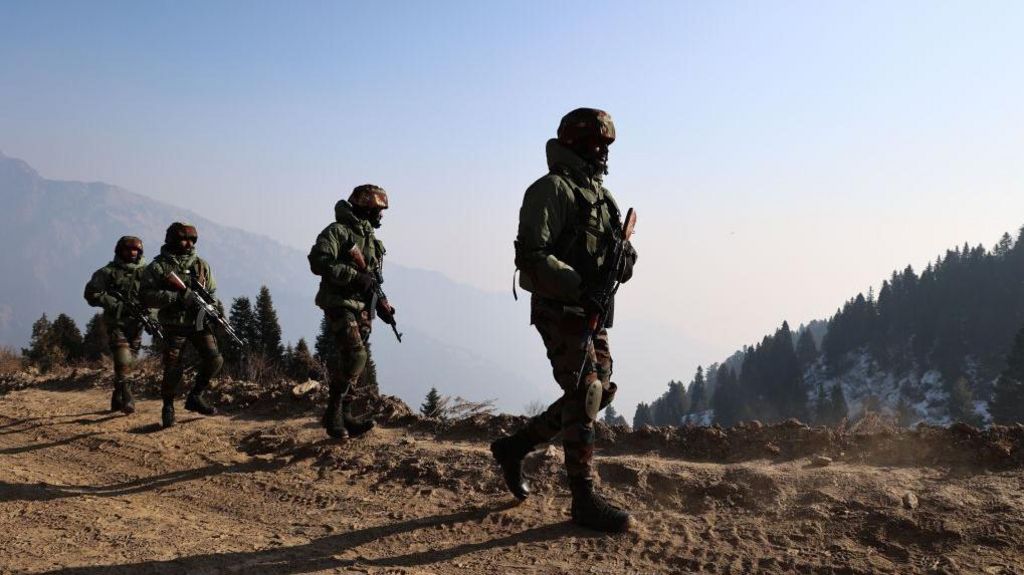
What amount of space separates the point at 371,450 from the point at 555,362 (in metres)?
2.70

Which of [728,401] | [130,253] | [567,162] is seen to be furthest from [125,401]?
[728,401]

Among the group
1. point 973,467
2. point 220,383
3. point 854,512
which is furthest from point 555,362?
point 220,383

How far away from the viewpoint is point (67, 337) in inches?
1540

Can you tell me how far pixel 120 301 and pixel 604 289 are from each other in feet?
24.4

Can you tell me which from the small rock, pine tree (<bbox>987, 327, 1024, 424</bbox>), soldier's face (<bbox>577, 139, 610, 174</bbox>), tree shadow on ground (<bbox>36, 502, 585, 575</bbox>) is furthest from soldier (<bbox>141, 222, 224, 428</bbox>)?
pine tree (<bbox>987, 327, 1024, 424</bbox>)

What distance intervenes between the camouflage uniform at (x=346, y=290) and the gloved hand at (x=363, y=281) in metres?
0.01

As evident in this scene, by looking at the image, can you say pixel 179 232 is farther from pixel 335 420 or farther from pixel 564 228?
pixel 564 228

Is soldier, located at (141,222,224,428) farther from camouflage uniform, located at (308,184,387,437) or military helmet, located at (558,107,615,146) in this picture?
military helmet, located at (558,107,615,146)

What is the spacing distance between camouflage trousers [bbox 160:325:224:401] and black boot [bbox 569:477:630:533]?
5.22 m

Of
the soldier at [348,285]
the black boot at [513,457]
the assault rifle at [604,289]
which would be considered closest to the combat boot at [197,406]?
the soldier at [348,285]

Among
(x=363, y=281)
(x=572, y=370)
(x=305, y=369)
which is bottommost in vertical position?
(x=305, y=369)

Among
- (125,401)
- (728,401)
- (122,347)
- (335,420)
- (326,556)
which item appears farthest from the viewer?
(728,401)

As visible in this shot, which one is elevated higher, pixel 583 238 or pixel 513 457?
pixel 583 238

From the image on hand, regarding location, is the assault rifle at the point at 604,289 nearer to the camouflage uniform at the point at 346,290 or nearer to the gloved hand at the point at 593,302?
the gloved hand at the point at 593,302
